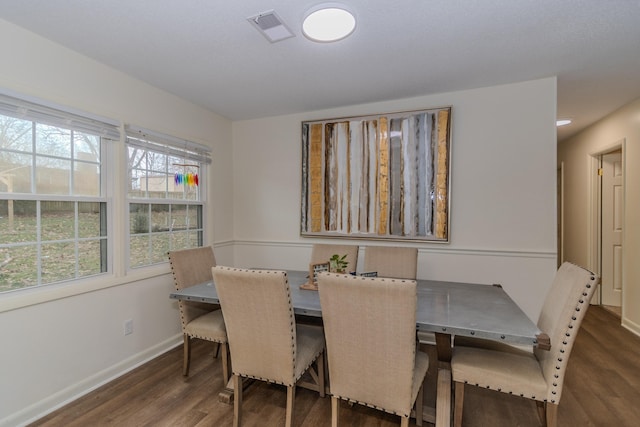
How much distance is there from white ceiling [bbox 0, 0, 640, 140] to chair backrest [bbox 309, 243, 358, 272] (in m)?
1.49

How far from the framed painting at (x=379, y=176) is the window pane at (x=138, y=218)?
5.13ft

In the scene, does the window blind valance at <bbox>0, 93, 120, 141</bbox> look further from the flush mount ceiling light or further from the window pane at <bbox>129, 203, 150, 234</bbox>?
the flush mount ceiling light

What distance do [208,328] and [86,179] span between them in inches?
57.7

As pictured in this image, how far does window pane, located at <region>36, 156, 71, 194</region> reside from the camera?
6.55ft

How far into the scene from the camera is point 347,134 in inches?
127

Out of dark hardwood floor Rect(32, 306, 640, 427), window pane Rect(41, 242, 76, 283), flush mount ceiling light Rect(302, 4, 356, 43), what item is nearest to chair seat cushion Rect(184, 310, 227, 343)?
dark hardwood floor Rect(32, 306, 640, 427)

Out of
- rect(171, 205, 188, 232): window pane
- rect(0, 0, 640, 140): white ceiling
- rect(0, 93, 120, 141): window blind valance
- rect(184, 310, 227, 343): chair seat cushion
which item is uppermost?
rect(0, 0, 640, 140): white ceiling

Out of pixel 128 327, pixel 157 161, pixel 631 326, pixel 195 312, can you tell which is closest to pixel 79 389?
pixel 128 327

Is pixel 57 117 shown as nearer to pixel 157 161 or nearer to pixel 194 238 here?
pixel 157 161

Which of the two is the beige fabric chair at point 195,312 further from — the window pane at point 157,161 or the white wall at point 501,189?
the white wall at point 501,189

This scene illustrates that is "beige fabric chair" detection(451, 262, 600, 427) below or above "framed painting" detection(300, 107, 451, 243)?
below

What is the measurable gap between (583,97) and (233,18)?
3363 millimetres

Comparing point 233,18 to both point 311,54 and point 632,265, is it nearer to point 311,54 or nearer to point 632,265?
point 311,54

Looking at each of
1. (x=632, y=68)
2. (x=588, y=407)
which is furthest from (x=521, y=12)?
(x=588, y=407)
